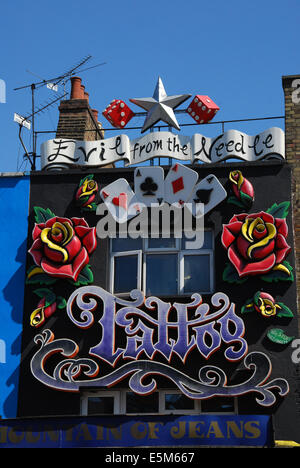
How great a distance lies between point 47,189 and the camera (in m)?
17.7

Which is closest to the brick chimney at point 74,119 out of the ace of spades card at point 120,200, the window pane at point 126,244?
the ace of spades card at point 120,200

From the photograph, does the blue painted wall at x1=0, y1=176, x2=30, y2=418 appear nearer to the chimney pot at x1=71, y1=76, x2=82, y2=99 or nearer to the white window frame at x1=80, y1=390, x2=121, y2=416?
the white window frame at x1=80, y1=390, x2=121, y2=416

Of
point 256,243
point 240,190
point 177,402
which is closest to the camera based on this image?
point 177,402

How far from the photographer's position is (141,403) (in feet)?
53.1

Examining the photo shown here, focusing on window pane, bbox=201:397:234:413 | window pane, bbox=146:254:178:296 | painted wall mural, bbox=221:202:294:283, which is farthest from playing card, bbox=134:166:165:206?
window pane, bbox=201:397:234:413

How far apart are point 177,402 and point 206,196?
14.1 feet

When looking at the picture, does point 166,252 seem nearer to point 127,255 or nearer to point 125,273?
point 127,255

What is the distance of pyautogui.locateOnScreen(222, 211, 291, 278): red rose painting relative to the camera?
635 inches

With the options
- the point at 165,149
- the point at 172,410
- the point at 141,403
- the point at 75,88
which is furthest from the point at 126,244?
the point at 75,88

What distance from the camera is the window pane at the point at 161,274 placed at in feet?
55.2

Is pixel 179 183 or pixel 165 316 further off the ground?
pixel 179 183
